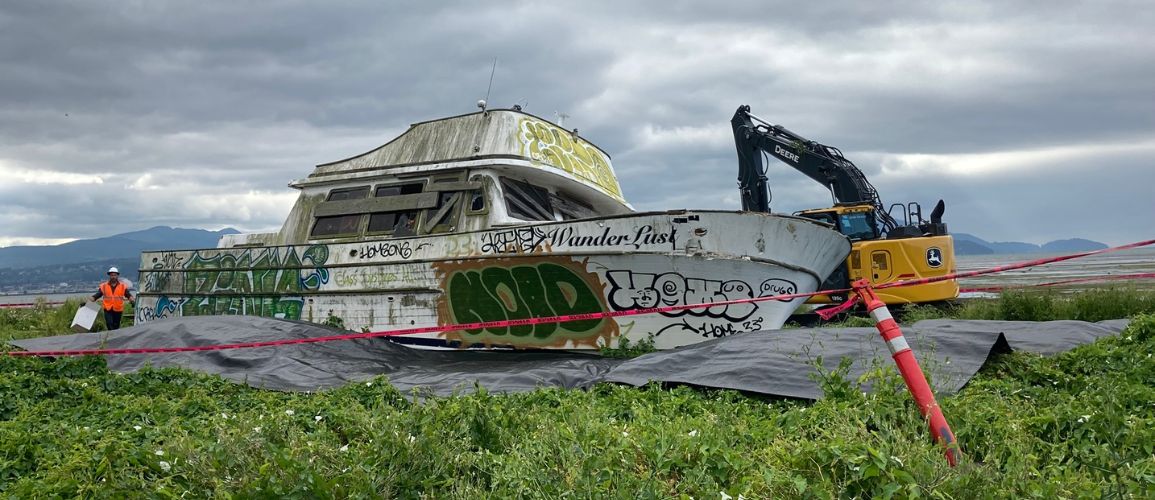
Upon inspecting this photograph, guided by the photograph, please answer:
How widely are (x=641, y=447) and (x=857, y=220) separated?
12.9 meters

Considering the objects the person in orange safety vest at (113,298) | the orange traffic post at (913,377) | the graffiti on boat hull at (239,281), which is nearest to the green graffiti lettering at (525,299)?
the graffiti on boat hull at (239,281)

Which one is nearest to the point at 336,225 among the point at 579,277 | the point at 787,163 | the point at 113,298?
the point at 113,298

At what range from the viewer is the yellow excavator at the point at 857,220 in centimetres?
1356

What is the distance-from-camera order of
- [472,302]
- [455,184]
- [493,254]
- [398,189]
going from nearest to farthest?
1. [493,254]
2. [472,302]
3. [455,184]
4. [398,189]

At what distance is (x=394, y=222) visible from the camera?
11.5 m

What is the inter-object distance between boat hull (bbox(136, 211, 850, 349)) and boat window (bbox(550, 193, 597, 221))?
2.22 meters

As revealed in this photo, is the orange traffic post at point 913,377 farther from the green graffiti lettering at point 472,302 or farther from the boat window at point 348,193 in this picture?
the boat window at point 348,193

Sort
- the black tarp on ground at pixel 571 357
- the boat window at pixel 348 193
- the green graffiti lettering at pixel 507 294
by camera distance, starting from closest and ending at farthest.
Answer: the black tarp on ground at pixel 571 357 < the green graffiti lettering at pixel 507 294 < the boat window at pixel 348 193

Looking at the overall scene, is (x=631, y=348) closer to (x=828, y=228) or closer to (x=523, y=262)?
(x=523, y=262)

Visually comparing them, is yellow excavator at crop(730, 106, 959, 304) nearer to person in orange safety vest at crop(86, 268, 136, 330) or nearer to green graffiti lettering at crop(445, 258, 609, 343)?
green graffiti lettering at crop(445, 258, 609, 343)

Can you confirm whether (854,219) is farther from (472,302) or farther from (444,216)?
(472,302)

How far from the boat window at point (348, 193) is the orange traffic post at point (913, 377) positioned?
366 inches

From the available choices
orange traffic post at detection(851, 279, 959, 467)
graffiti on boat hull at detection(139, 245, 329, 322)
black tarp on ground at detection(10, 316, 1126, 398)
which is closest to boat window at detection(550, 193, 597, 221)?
black tarp on ground at detection(10, 316, 1126, 398)

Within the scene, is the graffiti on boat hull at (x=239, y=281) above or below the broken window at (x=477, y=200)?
below
